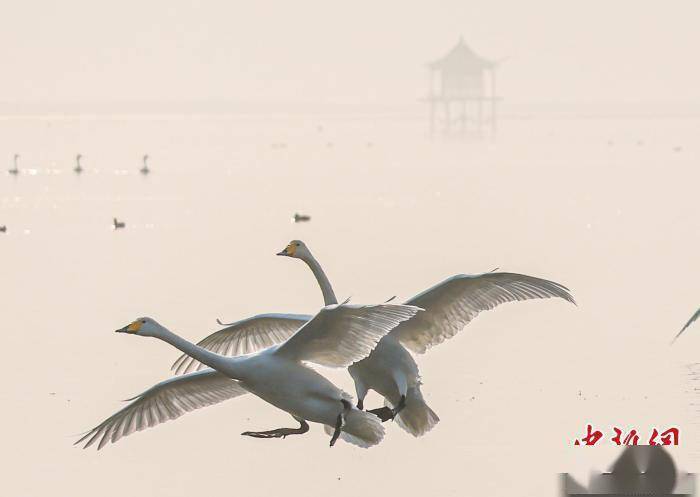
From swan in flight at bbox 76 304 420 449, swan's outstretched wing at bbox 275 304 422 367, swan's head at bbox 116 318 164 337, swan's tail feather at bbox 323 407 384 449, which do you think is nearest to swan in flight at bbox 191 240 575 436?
swan in flight at bbox 76 304 420 449

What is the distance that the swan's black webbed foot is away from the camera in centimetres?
1923

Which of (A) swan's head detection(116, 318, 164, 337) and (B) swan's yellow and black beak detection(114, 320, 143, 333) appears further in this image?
(A) swan's head detection(116, 318, 164, 337)

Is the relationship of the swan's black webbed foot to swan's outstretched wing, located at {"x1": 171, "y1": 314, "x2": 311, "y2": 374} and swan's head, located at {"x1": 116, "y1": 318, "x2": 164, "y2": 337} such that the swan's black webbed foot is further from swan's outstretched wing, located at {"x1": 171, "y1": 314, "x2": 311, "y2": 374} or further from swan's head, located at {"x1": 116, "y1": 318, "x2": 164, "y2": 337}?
swan's head, located at {"x1": 116, "y1": 318, "x2": 164, "y2": 337}

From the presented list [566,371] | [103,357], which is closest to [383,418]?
[566,371]

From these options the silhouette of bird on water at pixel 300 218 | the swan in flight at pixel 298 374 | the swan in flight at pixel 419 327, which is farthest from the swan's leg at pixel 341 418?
the silhouette of bird on water at pixel 300 218

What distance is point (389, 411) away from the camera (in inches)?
774

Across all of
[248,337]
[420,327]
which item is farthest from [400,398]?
[248,337]

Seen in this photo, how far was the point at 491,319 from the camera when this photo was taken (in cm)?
4784

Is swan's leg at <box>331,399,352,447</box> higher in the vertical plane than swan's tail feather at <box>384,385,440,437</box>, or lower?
higher

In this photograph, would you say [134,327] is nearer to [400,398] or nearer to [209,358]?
[209,358]

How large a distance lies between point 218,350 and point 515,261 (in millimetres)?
49880

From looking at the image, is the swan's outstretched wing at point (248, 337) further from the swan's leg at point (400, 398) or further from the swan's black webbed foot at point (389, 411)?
the swan's leg at point (400, 398)

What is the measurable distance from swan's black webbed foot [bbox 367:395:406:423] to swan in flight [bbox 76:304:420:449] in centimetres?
86

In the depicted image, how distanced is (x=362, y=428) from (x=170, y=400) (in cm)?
235
